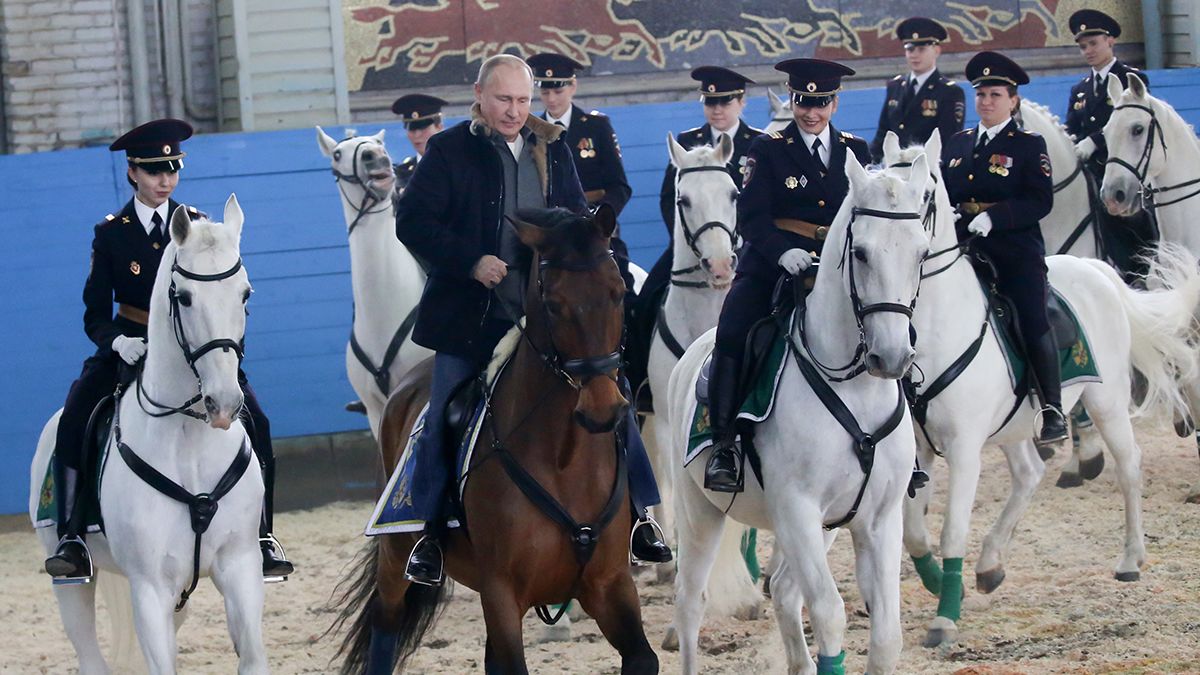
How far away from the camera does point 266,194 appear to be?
441 inches

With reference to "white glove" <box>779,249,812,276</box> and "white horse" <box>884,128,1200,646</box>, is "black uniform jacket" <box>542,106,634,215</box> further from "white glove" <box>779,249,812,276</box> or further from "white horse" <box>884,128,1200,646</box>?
"white glove" <box>779,249,812,276</box>

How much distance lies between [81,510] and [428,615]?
139cm

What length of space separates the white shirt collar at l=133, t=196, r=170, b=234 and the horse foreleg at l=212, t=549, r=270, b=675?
138 centimetres

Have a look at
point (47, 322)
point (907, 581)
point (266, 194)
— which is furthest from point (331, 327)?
point (907, 581)

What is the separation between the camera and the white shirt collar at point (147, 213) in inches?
240

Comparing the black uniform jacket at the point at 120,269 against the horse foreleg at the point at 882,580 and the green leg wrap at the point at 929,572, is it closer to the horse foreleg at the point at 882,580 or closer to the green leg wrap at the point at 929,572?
the horse foreleg at the point at 882,580

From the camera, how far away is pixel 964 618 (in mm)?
7406

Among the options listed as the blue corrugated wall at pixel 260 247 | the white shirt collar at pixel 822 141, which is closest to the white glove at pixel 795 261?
the white shirt collar at pixel 822 141

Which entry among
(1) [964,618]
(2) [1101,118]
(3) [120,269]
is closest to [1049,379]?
(1) [964,618]

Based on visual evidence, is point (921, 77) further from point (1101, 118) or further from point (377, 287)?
point (377, 287)

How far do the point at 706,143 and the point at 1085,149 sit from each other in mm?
2841

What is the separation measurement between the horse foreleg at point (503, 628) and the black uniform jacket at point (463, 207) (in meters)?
0.90

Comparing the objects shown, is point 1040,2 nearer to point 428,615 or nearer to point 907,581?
point 907,581

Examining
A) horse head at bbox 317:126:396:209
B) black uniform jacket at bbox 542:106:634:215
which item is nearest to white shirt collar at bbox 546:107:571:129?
black uniform jacket at bbox 542:106:634:215
